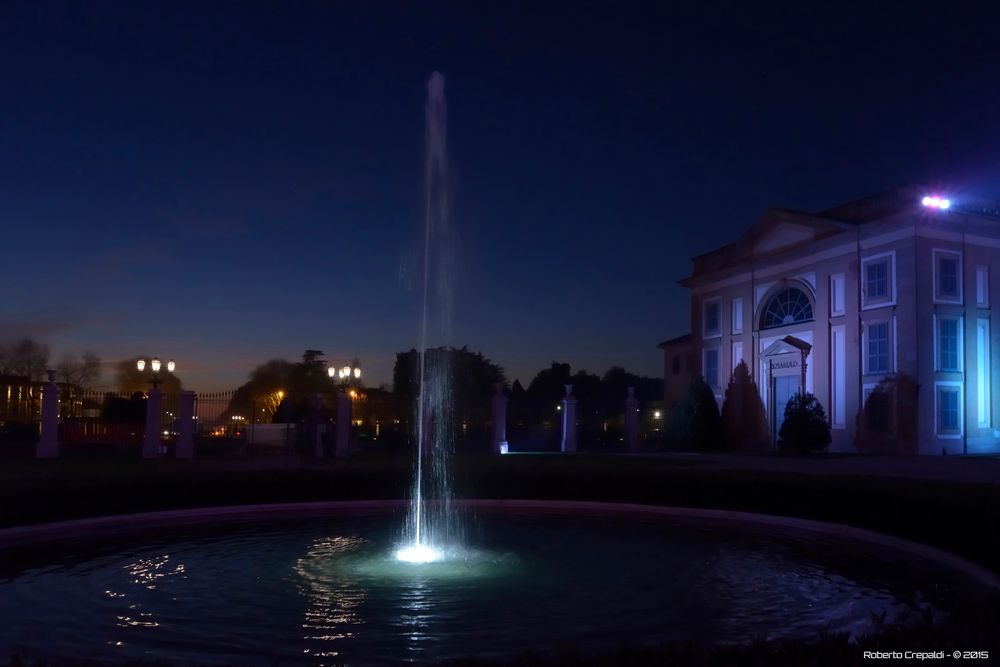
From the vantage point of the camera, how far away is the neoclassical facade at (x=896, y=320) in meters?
32.8

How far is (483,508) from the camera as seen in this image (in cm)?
1928

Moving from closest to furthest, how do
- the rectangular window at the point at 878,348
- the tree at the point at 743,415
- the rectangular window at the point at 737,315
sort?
the rectangular window at the point at 878,348, the tree at the point at 743,415, the rectangular window at the point at 737,315

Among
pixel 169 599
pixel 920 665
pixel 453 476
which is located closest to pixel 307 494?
pixel 453 476

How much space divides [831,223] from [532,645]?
3286cm

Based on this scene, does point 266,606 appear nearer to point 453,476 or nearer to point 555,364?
point 453,476

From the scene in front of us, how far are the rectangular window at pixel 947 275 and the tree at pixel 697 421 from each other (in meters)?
11.1

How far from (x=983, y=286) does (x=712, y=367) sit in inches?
558

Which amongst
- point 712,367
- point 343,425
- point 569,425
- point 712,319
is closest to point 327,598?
point 343,425

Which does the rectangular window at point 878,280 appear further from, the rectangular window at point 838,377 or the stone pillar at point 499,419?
the stone pillar at point 499,419

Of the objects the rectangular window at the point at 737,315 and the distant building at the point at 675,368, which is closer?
the rectangular window at the point at 737,315

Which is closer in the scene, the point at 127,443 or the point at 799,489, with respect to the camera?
the point at 799,489

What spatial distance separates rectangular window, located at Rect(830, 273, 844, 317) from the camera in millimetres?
36625

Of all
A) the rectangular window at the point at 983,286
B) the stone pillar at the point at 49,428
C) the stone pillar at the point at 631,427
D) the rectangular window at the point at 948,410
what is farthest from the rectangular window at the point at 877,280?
the stone pillar at the point at 49,428

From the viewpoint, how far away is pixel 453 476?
2220cm
